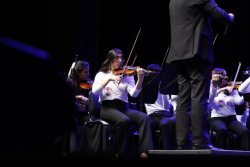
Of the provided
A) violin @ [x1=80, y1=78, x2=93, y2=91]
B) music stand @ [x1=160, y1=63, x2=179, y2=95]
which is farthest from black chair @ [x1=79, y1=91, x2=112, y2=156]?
music stand @ [x1=160, y1=63, x2=179, y2=95]

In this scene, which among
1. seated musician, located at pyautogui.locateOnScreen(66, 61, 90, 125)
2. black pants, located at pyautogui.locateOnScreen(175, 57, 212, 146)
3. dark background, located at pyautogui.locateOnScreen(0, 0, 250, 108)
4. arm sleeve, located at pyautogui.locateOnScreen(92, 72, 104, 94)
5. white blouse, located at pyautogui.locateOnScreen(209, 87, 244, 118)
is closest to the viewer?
black pants, located at pyautogui.locateOnScreen(175, 57, 212, 146)

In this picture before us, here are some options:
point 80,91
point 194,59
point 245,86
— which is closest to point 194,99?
point 194,59

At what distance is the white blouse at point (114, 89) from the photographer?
2.78 metres

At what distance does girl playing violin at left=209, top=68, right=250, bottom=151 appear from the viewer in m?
3.16

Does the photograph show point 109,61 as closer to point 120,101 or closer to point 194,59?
point 120,101

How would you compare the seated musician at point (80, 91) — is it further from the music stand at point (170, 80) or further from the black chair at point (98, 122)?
the music stand at point (170, 80)

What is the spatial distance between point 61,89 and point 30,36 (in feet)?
9.57

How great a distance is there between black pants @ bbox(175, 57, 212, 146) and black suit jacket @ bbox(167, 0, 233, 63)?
58 mm

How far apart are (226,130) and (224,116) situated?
0.22 metres

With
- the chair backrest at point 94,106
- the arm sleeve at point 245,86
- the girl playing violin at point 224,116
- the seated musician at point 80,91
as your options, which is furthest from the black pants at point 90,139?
the arm sleeve at point 245,86

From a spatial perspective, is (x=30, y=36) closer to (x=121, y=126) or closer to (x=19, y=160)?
(x=121, y=126)

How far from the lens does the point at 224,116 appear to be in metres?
3.35

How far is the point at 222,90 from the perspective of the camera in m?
3.30

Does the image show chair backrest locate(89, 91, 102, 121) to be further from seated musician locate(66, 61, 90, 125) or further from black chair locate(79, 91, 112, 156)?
seated musician locate(66, 61, 90, 125)
